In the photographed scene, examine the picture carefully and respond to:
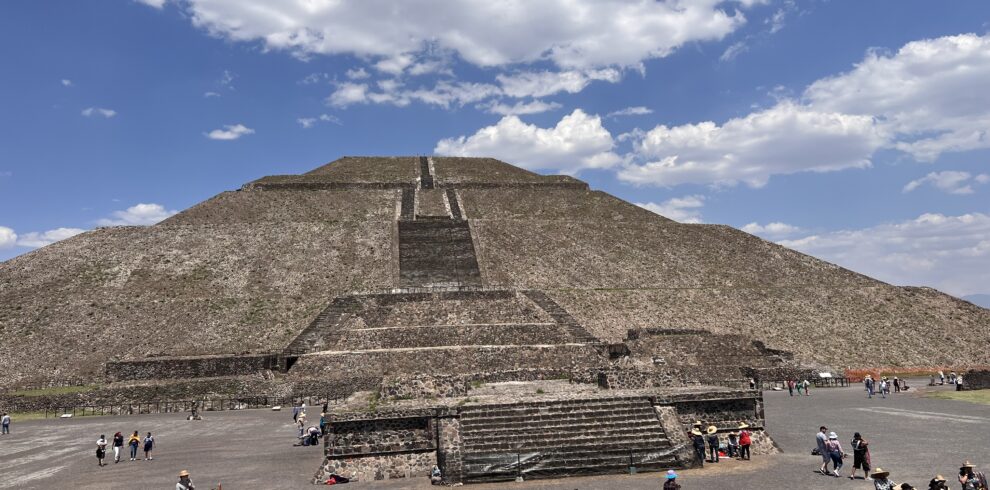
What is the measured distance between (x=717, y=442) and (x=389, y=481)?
7.21m

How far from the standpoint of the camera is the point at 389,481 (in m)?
13.2

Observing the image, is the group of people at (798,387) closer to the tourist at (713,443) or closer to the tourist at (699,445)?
the tourist at (713,443)

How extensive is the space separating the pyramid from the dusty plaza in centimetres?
652

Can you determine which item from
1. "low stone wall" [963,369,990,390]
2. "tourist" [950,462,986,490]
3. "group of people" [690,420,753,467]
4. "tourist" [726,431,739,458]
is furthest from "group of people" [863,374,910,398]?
"tourist" [950,462,986,490]

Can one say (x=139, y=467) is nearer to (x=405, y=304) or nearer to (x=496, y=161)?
(x=405, y=304)

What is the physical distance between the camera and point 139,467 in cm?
1574

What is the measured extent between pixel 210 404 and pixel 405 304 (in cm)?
1144

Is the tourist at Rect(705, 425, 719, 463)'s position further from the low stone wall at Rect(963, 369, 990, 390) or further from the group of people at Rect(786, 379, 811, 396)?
the low stone wall at Rect(963, 369, 990, 390)

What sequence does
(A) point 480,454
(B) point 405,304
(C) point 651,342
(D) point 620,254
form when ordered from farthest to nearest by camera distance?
(D) point 620,254, (B) point 405,304, (C) point 651,342, (A) point 480,454

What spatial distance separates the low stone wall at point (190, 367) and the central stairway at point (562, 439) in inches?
726

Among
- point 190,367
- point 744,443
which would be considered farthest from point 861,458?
point 190,367

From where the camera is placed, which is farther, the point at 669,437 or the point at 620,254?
the point at 620,254

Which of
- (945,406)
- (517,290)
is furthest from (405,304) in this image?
(945,406)

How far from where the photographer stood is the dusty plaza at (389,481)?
12.6 m
